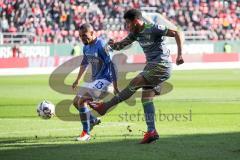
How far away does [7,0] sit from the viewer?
41125 mm

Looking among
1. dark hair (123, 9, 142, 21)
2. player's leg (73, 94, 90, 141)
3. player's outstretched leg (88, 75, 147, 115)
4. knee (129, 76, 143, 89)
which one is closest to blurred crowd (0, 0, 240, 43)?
player's leg (73, 94, 90, 141)

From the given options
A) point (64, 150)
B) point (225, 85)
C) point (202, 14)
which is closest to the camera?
point (64, 150)

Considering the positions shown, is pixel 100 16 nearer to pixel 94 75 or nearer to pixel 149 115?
pixel 94 75

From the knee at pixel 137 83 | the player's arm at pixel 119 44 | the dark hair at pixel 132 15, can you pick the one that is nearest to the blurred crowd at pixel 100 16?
the player's arm at pixel 119 44

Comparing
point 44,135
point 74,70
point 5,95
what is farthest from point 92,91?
point 74,70

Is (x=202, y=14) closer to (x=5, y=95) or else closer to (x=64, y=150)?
(x=5, y=95)

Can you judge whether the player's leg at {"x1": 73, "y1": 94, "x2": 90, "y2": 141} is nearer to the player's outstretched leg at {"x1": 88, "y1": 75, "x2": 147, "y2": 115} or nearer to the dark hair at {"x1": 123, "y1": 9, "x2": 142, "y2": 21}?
the player's outstretched leg at {"x1": 88, "y1": 75, "x2": 147, "y2": 115}

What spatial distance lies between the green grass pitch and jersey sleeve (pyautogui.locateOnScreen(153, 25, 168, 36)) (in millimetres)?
1810

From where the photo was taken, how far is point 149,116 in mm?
11102

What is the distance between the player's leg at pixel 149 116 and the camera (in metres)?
11.0

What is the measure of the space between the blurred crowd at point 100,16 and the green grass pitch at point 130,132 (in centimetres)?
1775

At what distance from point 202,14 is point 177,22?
239 centimetres

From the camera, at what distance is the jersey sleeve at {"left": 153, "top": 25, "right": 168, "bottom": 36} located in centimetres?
1091

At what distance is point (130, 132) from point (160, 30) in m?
2.70
